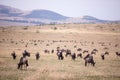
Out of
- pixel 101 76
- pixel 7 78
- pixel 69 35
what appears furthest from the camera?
pixel 69 35

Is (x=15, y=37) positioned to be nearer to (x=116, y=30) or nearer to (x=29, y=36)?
(x=29, y=36)

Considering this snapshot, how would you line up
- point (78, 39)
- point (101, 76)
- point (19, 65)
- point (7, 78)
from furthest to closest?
point (78, 39)
point (19, 65)
point (101, 76)
point (7, 78)

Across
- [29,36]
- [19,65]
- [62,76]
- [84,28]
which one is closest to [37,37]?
[29,36]

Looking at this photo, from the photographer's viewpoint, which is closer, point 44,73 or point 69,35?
point 44,73

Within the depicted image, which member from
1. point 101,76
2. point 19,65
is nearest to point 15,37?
point 19,65

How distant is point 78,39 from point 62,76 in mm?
63409

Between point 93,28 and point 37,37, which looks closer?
point 37,37

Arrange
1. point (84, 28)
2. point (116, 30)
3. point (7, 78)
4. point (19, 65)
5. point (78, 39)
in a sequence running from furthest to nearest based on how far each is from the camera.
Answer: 1. point (84, 28)
2. point (116, 30)
3. point (78, 39)
4. point (19, 65)
5. point (7, 78)

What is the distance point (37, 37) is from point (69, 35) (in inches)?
454

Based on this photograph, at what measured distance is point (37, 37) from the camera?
8725 cm

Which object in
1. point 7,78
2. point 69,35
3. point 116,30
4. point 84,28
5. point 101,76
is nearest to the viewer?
point 7,78

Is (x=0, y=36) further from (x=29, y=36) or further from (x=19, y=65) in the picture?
(x=19, y=65)

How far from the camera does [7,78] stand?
1970 centimetres

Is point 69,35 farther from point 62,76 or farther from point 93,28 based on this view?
point 62,76
